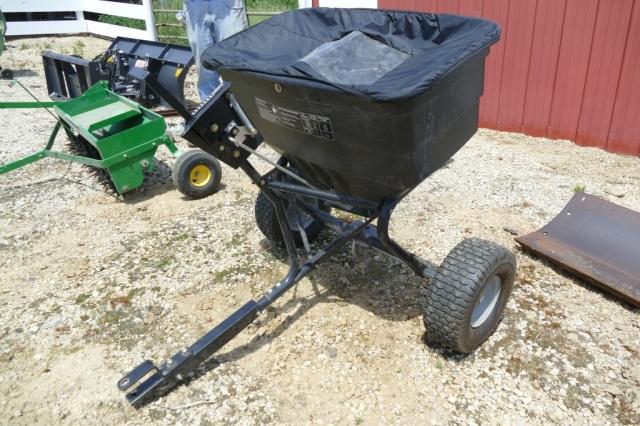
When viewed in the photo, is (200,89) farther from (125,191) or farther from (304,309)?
(304,309)

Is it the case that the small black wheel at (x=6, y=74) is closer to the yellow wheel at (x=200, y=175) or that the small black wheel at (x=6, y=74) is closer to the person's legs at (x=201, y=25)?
the person's legs at (x=201, y=25)

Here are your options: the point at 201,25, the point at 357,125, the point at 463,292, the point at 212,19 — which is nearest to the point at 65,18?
the point at 201,25

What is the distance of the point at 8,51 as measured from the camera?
439 inches

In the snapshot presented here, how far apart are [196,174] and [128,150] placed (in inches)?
23.1

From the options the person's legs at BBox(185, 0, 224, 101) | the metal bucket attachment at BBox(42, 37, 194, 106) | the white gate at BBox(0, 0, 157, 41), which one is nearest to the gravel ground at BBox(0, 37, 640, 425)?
the metal bucket attachment at BBox(42, 37, 194, 106)

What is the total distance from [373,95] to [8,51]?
12.1m

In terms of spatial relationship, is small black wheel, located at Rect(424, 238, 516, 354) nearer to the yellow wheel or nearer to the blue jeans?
the yellow wheel

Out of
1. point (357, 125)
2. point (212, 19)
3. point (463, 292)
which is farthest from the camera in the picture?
point (212, 19)

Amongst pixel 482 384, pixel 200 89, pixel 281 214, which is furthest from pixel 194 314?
pixel 200 89

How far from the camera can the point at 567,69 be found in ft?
16.2

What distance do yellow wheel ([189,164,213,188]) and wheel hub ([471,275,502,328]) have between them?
2641 millimetres

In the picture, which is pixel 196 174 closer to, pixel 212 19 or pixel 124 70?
pixel 212 19

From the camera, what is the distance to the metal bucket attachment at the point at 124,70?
6142 mm

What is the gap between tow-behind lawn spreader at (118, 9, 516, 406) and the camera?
195 centimetres
